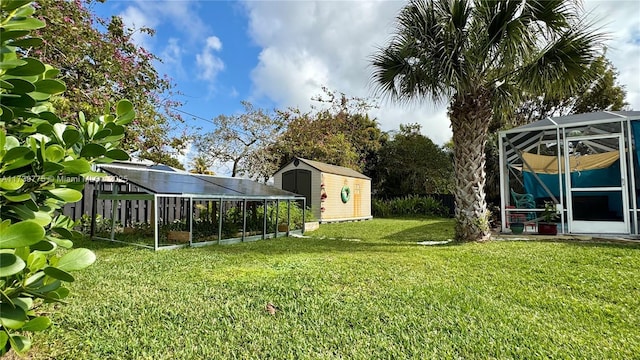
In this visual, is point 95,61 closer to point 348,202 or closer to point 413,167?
point 348,202

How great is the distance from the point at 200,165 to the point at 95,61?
1126cm

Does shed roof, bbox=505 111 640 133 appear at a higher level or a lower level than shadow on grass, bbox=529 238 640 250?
higher

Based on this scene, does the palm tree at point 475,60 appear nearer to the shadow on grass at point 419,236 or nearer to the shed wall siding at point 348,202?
the shadow on grass at point 419,236

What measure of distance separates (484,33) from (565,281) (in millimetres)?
4748

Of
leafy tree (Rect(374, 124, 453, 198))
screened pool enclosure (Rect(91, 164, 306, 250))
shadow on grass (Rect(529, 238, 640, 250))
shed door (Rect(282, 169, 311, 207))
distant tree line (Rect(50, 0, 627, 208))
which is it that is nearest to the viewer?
shadow on grass (Rect(529, 238, 640, 250))

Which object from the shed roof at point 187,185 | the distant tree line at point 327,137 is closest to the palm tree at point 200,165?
the distant tree line at point 327,137

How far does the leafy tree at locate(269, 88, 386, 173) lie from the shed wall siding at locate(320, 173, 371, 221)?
11.3 ft

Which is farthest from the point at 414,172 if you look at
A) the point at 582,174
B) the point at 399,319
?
the point at 399,319

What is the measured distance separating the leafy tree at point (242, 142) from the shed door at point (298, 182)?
476 cm

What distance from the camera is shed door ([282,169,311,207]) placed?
14.6m

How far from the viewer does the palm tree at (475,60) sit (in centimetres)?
650

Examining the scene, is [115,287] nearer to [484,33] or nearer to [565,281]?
[565,281]

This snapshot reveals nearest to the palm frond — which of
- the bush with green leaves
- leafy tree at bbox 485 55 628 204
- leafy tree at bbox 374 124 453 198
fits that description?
leafy tree at bbox 485 55 628 204

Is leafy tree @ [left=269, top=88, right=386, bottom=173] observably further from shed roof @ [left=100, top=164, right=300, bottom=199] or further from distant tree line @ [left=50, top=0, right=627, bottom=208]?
shed roof @ [left=100, top=164, right=300, bottom=199]
